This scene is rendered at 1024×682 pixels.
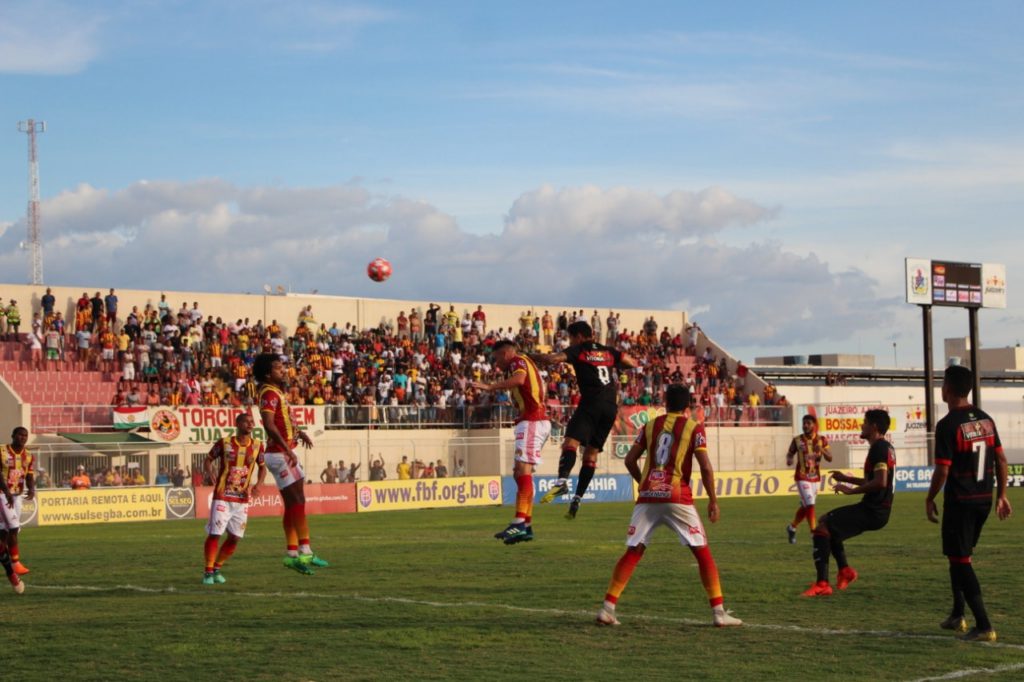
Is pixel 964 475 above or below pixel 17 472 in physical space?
above

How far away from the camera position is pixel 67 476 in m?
38.1

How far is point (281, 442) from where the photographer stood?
15.8 meters

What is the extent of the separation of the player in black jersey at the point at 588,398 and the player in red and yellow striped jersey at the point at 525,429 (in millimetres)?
216

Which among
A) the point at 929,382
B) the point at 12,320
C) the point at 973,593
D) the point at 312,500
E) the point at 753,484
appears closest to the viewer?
the point at 973,593

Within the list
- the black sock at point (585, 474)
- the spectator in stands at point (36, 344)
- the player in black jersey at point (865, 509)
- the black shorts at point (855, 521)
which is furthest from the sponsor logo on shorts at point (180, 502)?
the black shorts at point (855, 521)

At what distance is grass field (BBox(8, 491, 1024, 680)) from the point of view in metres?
10.9

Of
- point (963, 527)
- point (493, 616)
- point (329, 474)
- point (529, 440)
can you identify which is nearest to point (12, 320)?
point (329, 474)

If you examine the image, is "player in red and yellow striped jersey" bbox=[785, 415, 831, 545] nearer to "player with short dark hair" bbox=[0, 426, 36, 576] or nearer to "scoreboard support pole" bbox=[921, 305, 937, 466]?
A: "player with short dark hair" bbox=[0, 426, 36, 576]

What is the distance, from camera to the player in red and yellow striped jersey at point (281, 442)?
1591 centimetres

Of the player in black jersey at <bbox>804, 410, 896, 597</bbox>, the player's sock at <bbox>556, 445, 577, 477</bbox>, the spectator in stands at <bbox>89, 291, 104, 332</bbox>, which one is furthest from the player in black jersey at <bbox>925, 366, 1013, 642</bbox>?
the spectator in stands at <bbox>89, 291, 104, 332</bbox>

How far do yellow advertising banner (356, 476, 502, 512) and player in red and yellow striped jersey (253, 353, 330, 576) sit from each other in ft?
82.0

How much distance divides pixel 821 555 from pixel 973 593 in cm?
326

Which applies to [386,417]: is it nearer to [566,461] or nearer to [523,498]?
[566,461]

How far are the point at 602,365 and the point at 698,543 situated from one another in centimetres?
308
